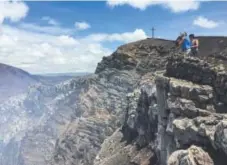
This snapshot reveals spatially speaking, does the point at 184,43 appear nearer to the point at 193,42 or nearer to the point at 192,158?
the point at 193,42

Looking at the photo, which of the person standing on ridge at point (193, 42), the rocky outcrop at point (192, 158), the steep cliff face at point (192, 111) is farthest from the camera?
the person standing on ridge at point (193, 42)

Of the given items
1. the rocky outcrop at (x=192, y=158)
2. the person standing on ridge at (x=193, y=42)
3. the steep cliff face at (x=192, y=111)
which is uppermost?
the person standing on ridge at (x=193, y=42)

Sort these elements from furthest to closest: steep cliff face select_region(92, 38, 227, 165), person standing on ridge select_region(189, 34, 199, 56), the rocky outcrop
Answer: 1. person standing on ridge select_region(189, 34, 199, 56)
2. steep cliff face select_region(92, 38, 227, 165)
3. the rocky outcrop

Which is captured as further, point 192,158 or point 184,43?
point 184,43

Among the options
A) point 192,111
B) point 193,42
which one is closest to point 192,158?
point 192,111

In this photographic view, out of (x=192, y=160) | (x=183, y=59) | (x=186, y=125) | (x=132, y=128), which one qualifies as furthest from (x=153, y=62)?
(x=192, y=160)

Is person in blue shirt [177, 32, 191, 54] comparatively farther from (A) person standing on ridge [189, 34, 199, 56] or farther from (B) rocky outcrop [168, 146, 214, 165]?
(B) rocky outcrop [168, 146, 214, 165]

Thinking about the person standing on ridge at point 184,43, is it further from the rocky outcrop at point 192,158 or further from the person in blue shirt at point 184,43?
the rocky outcrop at point 192,158

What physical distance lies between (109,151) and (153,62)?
5742 cm

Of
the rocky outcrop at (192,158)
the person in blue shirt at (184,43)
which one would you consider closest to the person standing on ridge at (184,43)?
the person in blue shirt at (184,43)

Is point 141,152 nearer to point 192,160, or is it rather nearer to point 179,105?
point 179,105

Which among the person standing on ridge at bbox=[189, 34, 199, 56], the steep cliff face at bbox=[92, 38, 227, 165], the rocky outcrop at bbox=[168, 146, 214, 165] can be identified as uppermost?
the person standing on ridge at bbox=[189, 34, 199, 56]

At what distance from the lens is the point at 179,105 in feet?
200

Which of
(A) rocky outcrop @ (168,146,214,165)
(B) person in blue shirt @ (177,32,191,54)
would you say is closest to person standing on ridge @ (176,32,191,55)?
(B) person in blue shirt @ (177,32,191,54)
